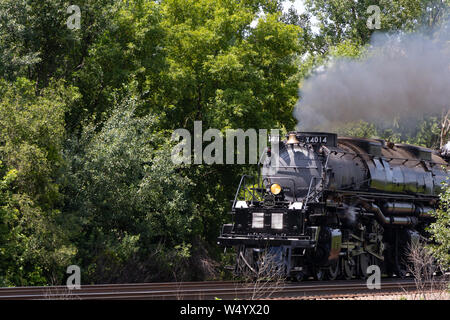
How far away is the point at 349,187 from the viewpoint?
19.6 m

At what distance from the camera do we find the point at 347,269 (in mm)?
20312

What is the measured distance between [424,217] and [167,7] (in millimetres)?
16281

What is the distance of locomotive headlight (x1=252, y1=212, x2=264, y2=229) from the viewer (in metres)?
18.2

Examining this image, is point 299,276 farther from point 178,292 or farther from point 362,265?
point 178,292

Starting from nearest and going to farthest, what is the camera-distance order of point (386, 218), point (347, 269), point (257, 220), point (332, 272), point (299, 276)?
1. point (257, 220)
2. point (299, 276)
3. point (332, 272)
4. point (347, 269)
5. point (386, 218)

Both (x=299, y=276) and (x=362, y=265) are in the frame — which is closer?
(x=299, y=276)

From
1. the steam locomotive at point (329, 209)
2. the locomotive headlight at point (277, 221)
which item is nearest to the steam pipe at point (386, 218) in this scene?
the steam locomotive at point (329, 209)

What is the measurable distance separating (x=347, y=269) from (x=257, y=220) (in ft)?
13.5

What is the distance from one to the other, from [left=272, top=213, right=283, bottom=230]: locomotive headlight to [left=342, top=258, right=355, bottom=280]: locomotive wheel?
3.56 m

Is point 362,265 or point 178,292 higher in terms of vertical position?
point 178,292

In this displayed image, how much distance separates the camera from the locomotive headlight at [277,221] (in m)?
17.9

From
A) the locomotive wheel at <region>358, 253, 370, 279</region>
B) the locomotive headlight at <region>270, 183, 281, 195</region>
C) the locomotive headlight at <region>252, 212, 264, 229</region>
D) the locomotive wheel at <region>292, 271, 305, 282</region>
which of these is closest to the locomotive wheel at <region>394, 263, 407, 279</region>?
the locomotive wheel at <region>358, 253, 370, 279</region>

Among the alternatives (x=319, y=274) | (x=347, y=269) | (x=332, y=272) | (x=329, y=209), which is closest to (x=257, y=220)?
(x=329, y=209)

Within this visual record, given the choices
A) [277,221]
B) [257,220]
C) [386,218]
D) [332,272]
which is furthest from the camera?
[386,218]
